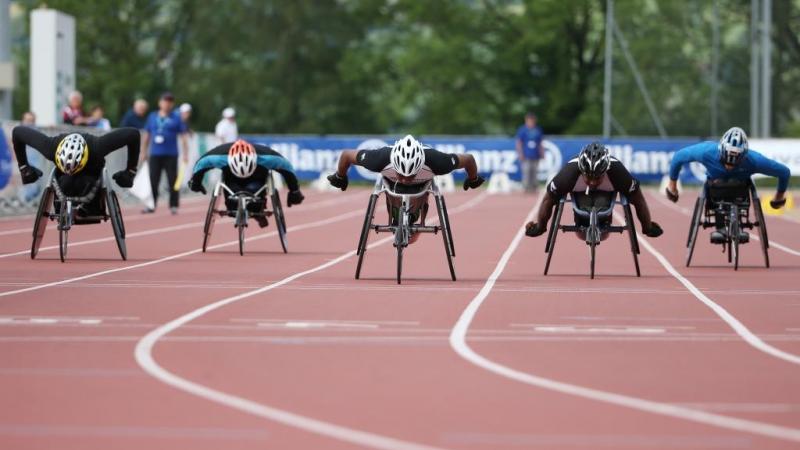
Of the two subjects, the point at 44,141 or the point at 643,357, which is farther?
the point at 44,141

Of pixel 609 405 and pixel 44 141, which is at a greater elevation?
pixel 44 141

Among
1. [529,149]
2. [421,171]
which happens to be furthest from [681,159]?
[529,149]

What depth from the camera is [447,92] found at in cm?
7594

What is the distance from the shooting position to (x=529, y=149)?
46.1 metres

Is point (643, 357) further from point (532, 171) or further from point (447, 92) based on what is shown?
point (447, 92)

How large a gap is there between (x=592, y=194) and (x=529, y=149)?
28.2 metres

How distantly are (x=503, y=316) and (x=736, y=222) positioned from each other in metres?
5.99

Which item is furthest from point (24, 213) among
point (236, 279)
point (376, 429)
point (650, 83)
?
point (650, 83)

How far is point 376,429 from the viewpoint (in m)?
8.05

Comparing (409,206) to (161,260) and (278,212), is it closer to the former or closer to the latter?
(161,260)

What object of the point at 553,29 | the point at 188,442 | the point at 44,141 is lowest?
the point at 188,442

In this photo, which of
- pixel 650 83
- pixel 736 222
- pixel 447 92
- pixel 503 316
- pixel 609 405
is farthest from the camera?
pixel 447 92

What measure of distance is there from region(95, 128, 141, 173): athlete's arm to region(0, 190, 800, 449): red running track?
104 cm

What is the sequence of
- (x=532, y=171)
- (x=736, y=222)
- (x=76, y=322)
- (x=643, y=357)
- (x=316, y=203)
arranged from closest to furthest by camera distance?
(x=643, y=357), (x=76, y=322), (x=736, y=222), (x=316, y=203), (x=532, y=171)
